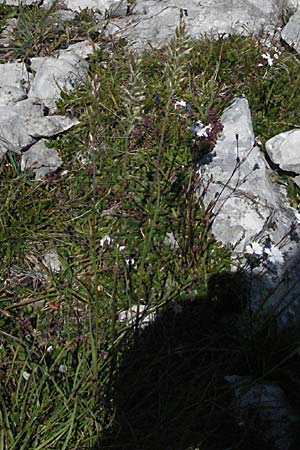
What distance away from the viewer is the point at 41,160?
4461mm

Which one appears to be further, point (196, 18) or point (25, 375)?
point (196, 18)

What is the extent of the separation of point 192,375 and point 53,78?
2.98 metres

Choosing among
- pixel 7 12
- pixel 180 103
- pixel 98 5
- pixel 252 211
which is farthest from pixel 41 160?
pixel 98 5

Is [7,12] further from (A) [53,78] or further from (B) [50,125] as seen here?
(B) [50,125]

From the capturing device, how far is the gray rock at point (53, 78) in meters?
5.04

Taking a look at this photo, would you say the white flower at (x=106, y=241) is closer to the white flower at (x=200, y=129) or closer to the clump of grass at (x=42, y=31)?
the white flower at (x=200, y=129)

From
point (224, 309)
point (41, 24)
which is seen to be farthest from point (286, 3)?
point (224, 309)

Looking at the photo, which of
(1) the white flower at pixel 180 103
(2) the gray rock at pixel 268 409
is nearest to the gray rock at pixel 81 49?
(1) the white flower at pixel 180 103

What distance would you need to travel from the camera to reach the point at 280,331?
3.45 m

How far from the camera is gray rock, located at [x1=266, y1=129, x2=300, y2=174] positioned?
444cm

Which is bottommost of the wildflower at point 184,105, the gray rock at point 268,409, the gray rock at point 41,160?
the gray rock at point 268,409

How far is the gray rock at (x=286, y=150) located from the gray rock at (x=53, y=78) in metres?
1.76

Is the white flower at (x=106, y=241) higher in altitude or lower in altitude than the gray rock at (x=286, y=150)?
lower

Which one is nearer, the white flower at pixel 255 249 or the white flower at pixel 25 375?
the white flower at pixel 25 375
